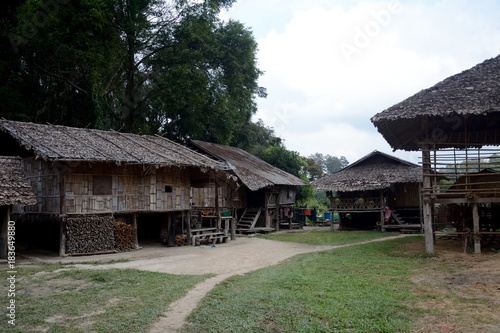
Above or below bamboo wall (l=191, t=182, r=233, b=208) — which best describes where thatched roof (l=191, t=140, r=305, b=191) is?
above

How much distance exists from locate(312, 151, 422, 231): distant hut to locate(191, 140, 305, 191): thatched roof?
2968mm

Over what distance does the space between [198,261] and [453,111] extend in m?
9.92

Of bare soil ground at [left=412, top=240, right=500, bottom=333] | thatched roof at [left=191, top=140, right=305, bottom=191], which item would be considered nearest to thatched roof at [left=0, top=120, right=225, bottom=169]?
thatched roof at [left=191, top=140, right=305, bottom=191]

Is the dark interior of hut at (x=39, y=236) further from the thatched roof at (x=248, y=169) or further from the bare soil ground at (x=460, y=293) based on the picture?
the bare soil ground at (x=460, y=293)

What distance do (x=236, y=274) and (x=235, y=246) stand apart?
302 inches

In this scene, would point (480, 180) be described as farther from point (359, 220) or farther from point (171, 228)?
point (359, 220)

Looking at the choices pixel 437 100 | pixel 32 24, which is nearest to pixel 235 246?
pixel 437 100

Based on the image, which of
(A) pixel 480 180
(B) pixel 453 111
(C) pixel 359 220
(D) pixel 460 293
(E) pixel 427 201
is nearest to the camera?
(D) pixel 460 293

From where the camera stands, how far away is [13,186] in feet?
45.7

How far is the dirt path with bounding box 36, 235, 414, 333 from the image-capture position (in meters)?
8.10

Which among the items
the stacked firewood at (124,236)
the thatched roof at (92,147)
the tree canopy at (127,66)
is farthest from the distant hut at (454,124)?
the tree canopy at (127,66)

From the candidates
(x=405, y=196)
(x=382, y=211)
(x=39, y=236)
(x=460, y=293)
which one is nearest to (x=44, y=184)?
(x=39, y=236)

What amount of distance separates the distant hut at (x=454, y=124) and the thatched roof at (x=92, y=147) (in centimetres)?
872

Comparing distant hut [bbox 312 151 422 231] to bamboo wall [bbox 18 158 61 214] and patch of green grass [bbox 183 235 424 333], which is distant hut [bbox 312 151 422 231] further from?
bamboo wall [bbox 18 158 61 214]
